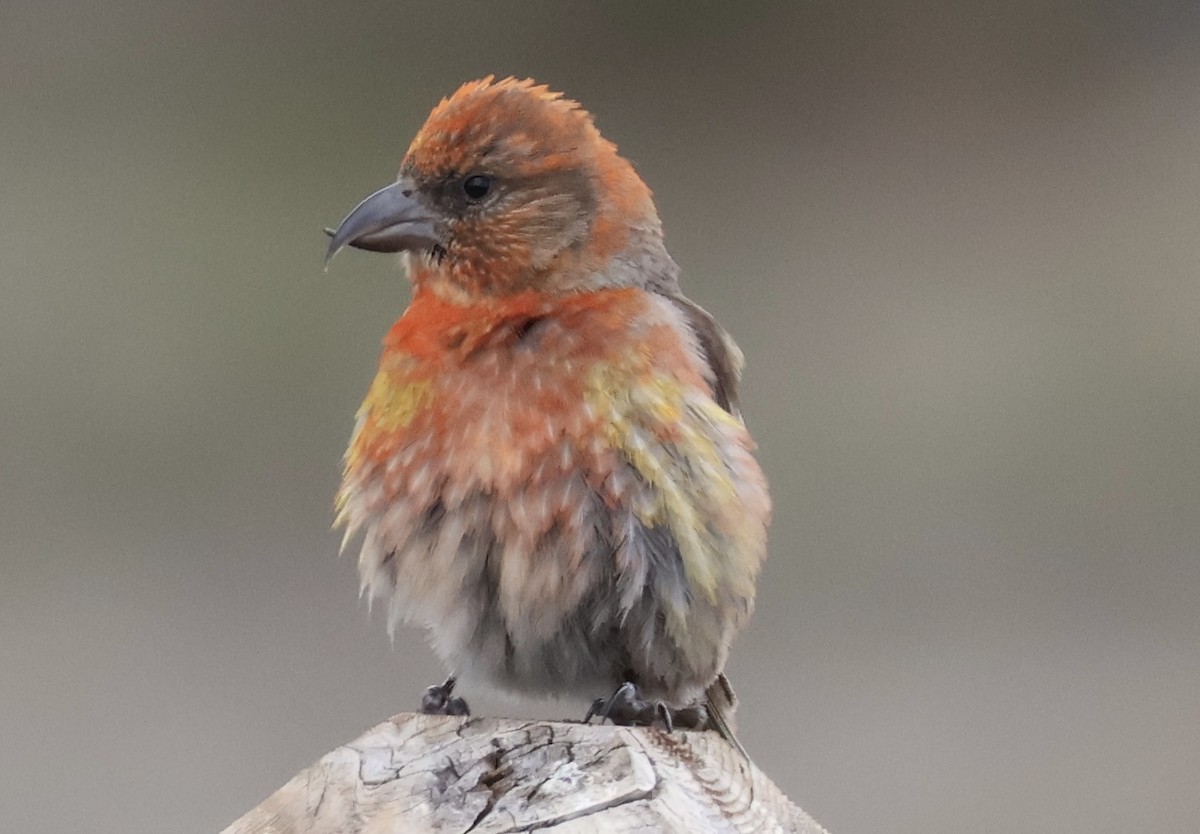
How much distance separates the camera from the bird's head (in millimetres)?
1459

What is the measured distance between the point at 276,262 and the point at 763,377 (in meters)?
1.09

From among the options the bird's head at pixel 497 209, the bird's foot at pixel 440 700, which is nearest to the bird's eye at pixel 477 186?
the bird's head at pixel 497 209

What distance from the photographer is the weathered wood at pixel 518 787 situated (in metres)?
0.86

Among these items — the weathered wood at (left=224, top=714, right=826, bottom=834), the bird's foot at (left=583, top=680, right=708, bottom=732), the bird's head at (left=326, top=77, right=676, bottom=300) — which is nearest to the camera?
the weathered wood at (left=224, top=714, right=826, bottom=834)

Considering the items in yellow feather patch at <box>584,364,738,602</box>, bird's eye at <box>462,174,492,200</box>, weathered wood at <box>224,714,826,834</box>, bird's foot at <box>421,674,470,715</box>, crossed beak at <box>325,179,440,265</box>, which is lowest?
bird's foot at <box>421,674,470,715</box>

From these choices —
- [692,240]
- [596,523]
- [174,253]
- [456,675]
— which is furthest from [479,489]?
[174,253]

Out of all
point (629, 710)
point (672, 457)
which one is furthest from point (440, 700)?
point (672, 457)

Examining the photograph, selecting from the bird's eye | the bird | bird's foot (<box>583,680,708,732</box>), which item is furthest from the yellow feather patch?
the bird's eye

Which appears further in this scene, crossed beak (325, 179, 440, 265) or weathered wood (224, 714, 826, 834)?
crossed beak (325, 179, 440, 265)

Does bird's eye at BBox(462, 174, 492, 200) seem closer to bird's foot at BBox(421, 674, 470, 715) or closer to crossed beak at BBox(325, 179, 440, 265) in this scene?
crossed beak at BBox(325, 179, 440, 265)

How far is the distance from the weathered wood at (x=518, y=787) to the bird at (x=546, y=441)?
0.34m

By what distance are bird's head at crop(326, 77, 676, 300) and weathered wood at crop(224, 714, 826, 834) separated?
2.03 ft

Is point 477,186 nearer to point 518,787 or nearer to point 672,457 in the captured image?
point 672,457

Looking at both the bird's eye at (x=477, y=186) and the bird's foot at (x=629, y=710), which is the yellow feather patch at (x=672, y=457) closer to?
the bird's foot at (x=629, y=710)
